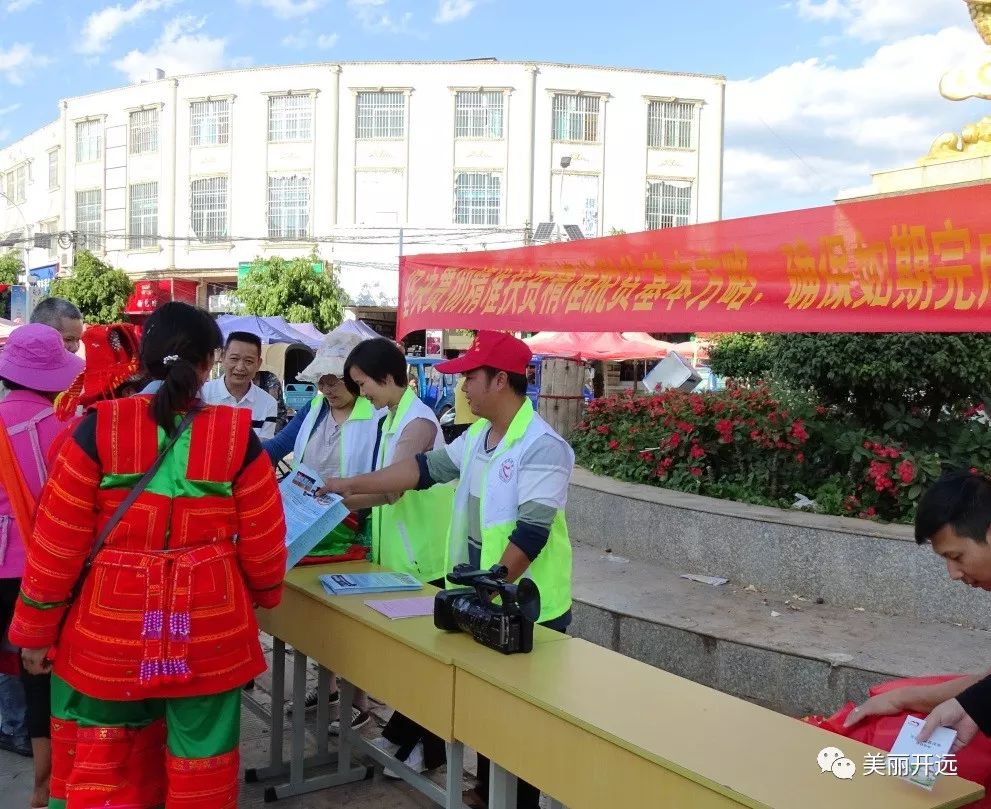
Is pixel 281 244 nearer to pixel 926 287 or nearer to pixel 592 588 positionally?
pixel 592 588

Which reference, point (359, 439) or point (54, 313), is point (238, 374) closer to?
point (54, 313)

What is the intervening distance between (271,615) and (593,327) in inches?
75.0

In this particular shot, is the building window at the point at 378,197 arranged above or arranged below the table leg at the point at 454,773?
above

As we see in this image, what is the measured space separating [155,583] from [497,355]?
1.25m

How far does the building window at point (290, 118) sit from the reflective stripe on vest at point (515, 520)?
2718 centimetres

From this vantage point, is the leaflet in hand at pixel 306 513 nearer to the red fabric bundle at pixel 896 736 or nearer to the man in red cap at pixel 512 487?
the man in red cap at pixel 512 487

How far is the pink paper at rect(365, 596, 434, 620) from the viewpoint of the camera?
110 inches

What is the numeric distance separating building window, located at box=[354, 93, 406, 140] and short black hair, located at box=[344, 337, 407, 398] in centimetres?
2567

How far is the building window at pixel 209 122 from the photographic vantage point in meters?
29.0

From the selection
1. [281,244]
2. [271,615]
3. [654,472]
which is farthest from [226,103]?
[271,615]

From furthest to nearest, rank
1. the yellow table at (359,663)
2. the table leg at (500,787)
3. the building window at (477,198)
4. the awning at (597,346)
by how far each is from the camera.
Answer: the building window at (477,198) → the awning at (597,346) → the yellow table at (359,663) → the table leg at (500,787)

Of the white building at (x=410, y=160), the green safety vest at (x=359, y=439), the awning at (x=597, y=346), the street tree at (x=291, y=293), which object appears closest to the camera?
the green safety vest at (x=359, y=439)

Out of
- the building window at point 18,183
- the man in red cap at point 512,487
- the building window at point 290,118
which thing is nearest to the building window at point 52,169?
the building window at point 18,183

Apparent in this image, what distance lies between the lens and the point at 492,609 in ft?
8.05
